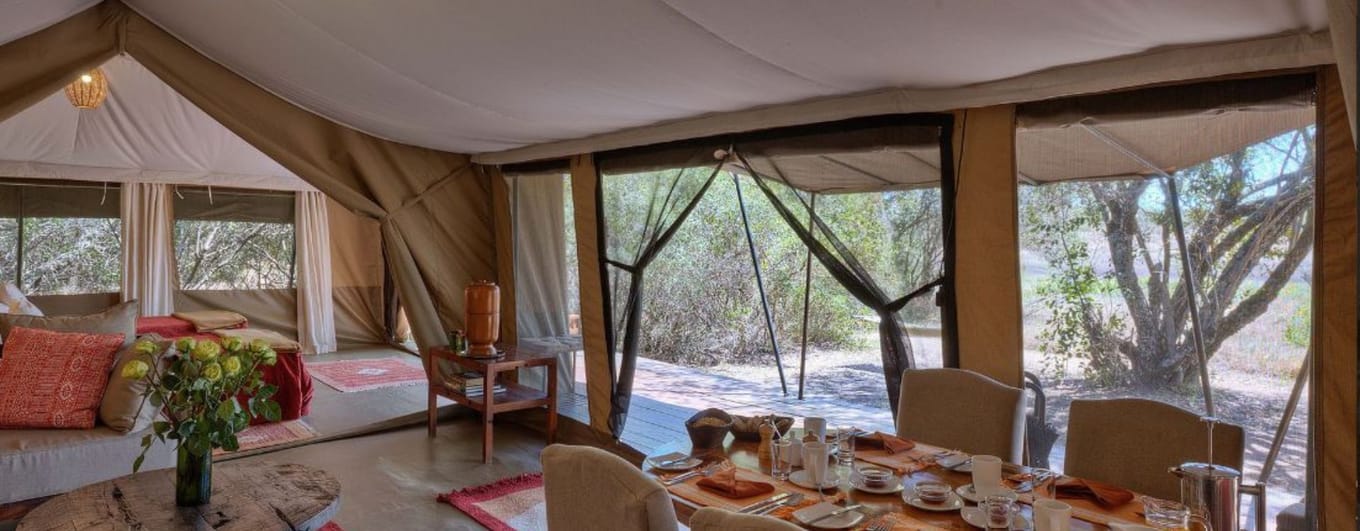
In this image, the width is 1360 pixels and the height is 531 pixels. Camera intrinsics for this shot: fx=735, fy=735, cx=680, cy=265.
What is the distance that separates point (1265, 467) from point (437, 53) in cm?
307

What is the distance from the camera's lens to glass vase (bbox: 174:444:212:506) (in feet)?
6.84

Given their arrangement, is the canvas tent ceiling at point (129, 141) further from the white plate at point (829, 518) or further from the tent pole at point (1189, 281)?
the tent pole at point (1189, 281)

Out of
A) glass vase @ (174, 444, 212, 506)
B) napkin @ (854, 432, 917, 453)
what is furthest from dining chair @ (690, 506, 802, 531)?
glass vase @ (174, 444, 212, 506)

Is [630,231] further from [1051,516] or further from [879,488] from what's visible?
[1051,516]

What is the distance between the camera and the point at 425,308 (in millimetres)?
4762

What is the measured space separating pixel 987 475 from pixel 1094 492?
26cm

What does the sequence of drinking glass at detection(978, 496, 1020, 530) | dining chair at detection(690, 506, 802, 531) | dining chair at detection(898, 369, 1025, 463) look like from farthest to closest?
dining chair at detection(898, 369, 1025, 463)
drinking glass at detection(978, 496, 1020, 530)
dining chair at detection(690, 506, 802, 531)

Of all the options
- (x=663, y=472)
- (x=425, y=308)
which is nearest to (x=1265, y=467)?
(x=663, y=472)

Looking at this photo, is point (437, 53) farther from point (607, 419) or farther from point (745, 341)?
point (745, 341)

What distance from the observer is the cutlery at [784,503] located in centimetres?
163

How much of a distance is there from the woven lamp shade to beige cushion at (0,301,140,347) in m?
1.82

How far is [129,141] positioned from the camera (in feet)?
20.0

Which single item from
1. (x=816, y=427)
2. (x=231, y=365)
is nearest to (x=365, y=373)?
(x=231, y=365)

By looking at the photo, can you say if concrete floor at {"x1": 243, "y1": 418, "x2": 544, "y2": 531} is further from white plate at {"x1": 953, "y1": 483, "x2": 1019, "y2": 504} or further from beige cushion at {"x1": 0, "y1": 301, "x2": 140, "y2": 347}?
white plate at {"x1": 953, "y1": 483, "x2": 1019, "y2": 504}
